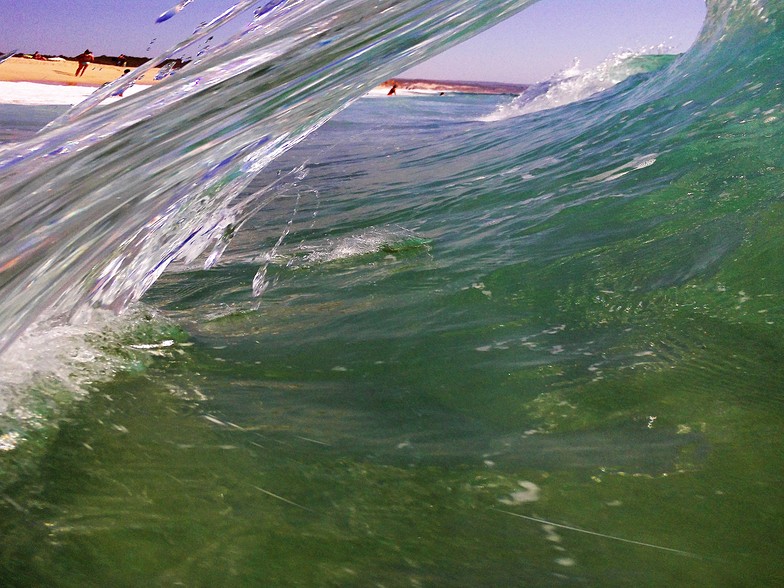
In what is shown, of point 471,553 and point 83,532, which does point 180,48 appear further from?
point 471,553

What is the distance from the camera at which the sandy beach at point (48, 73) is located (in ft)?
66.9

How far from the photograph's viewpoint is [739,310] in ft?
6.87

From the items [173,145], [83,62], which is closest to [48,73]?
[83,62]

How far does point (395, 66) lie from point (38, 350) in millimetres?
1352

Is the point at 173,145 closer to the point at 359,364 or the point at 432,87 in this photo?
the point at 359,364

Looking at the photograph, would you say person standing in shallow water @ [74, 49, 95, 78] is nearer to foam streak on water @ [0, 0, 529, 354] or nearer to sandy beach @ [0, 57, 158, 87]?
sandy beach @ [0, 57, 158, 87]

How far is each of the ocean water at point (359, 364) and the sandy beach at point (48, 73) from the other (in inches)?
766

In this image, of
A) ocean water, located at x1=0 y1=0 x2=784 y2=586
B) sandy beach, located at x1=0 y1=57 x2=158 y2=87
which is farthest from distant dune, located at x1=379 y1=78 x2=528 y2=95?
ocean water, located at x1=0 y1=0 x2=784 y2=586

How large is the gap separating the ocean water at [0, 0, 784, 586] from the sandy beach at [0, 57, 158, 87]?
1946 centimetres

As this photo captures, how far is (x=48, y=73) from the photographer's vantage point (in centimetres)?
2161

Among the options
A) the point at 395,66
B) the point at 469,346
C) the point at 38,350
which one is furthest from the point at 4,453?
the point at 395,66

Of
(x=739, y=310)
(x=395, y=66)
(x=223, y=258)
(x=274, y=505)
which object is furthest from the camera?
(x=223, y=258)

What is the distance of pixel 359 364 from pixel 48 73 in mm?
23218

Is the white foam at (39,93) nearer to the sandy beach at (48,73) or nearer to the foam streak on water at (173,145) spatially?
the sandy beach at (48,73)
